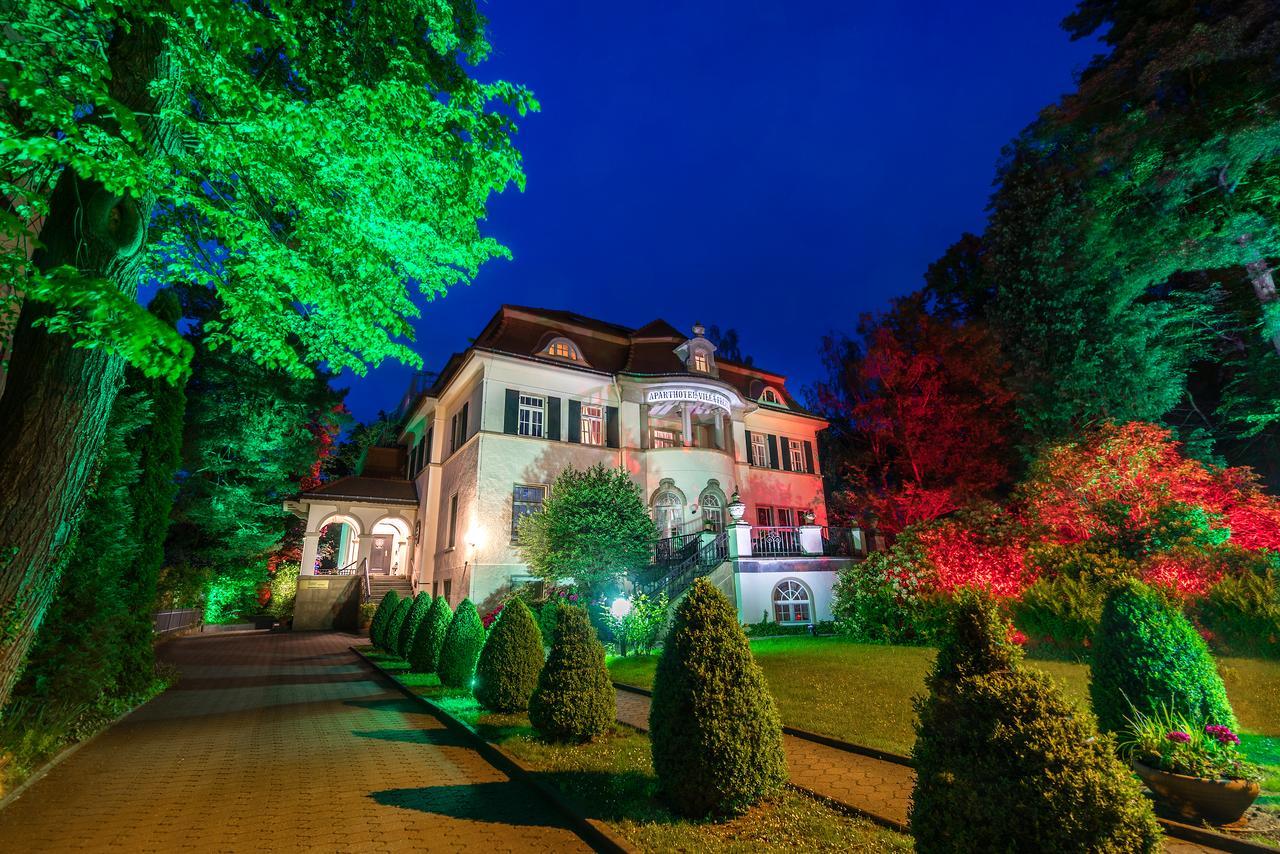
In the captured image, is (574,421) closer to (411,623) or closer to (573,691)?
(411,623)

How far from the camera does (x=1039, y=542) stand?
42.3ft

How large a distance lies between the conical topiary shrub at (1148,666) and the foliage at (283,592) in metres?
30.7

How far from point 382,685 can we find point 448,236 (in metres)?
9.72

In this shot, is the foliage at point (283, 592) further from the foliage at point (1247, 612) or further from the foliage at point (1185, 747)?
the foliage at point (1247, 612)

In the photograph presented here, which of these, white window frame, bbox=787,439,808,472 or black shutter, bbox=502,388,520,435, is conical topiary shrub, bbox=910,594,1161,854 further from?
white window frame, bbox=787,439,808,472

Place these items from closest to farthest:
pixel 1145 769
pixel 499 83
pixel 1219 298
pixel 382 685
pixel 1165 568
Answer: pixel 1145 769 → pixel 499 83 → pixel 1165 568 → pixel 382 685 → pixel 1219 298

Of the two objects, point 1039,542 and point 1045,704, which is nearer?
point 1045,704

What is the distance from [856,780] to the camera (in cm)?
539

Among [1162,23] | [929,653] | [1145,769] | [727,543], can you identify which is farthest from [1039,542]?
[1162,23]

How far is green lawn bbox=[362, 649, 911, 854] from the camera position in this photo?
391 cm

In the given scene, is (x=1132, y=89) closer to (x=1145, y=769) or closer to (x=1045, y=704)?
(x=1145, y=769)

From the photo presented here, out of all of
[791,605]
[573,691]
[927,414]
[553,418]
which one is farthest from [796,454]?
[573,691]

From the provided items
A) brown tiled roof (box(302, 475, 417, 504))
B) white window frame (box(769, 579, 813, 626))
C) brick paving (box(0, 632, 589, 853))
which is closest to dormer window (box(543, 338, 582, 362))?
brown tiled roof (box(302, 475, 417, 504))

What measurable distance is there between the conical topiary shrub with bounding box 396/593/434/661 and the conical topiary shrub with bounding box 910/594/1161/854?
12.6 meters
